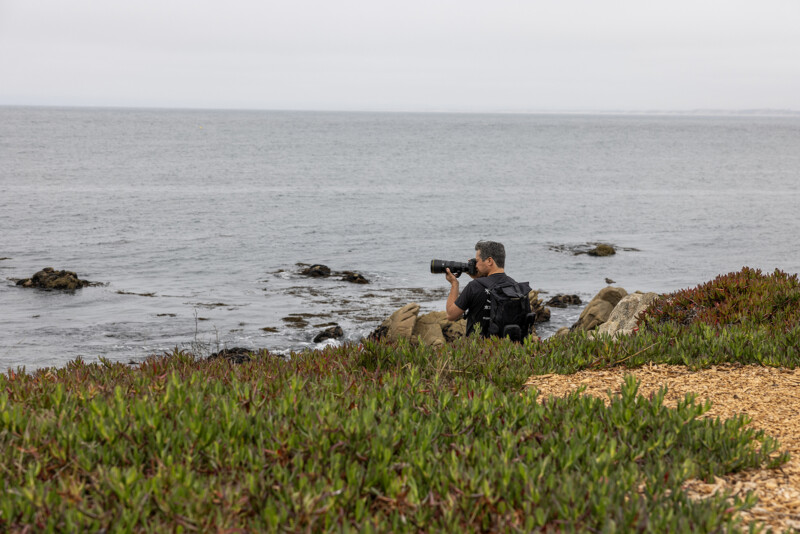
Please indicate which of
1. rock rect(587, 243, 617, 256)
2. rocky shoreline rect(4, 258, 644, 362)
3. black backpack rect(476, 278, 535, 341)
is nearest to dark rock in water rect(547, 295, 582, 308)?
rocky shoreline rect(4, 258, 644, 362)

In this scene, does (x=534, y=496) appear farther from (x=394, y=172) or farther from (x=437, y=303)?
(x=394, y=172)

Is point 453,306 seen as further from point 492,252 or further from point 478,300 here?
point 492,252

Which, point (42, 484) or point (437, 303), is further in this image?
point (437, 303)

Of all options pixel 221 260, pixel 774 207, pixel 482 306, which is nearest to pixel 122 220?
pixel 221 260

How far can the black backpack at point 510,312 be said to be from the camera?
837 centimetres

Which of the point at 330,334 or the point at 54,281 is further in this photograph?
the point at 54,281

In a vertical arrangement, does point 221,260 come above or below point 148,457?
below

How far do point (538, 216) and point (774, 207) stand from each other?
62.2ft

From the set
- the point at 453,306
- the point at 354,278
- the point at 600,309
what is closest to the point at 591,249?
the point at 354,278

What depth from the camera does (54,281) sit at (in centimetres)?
2464

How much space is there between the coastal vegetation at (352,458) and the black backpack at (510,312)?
2.69 metres

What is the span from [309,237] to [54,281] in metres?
14.0

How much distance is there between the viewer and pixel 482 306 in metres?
8.72

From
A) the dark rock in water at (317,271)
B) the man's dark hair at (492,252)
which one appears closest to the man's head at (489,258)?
the man's dark hair at (492,252)
